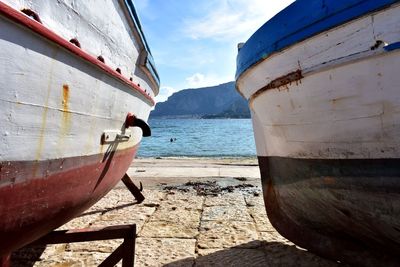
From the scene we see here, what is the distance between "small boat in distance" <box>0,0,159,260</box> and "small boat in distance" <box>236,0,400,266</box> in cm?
127

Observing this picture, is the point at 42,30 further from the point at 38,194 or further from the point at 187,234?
the point at 187,234

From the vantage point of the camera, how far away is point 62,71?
1.73 meters

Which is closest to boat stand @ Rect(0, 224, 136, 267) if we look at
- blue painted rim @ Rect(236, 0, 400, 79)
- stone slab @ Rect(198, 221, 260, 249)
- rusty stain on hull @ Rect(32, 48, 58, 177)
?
stone slab @ Rect(198, 221, 260, 249)

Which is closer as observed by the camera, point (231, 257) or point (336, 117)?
point (336, 117)

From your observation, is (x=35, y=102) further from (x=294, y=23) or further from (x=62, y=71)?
(x=294, y=23)

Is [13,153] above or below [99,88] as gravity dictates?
below

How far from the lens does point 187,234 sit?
4.07 m

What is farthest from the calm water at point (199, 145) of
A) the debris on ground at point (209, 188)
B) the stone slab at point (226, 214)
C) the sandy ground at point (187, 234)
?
the stone slab at point (226, 214)

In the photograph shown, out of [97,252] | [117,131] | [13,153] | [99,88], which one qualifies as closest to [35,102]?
[13,153]

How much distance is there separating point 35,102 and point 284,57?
1.72 metres

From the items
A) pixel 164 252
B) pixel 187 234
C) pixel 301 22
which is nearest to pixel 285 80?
pixel 301 22

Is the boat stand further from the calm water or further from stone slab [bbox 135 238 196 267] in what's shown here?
the calm water

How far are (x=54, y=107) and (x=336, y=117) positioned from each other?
1698 mm

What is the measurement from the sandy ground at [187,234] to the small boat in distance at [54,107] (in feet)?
3.77
